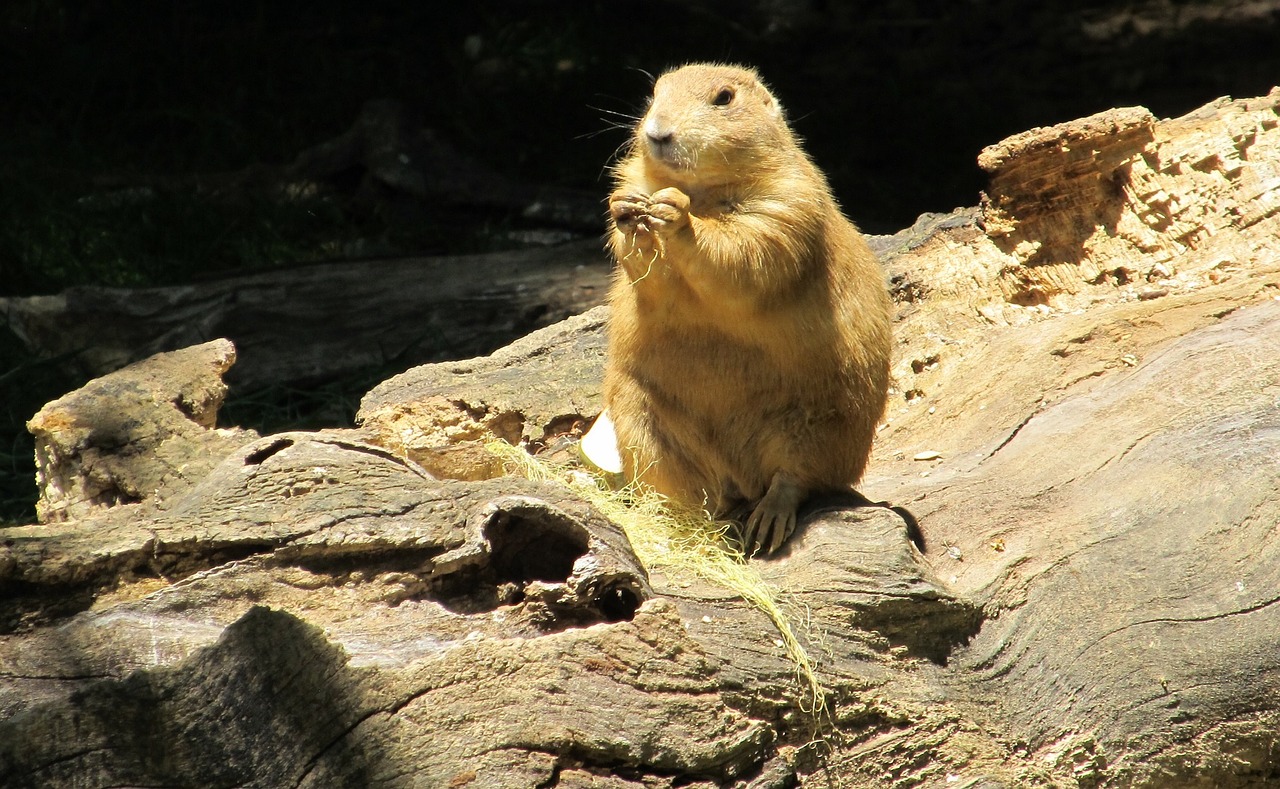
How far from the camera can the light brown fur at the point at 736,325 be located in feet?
16.1

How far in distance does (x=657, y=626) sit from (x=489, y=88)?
854cm


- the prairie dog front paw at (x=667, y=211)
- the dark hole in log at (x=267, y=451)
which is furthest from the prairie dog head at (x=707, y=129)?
the dark hole in log at (x=267, y=451)

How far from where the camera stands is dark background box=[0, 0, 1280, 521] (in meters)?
9.35

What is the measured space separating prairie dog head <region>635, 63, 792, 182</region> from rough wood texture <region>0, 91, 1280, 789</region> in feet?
4.98

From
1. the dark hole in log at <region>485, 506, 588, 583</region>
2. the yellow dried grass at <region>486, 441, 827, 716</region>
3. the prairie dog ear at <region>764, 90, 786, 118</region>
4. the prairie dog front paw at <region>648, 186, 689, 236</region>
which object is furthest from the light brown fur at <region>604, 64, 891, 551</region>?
the dark hole in log at <region>485, 506, 588, 583</region>

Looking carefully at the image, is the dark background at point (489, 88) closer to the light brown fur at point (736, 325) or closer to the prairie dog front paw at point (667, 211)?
the light brown fur at point (736, 325)

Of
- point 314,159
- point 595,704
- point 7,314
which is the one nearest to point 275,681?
point 595,704

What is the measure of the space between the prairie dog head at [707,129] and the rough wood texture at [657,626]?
59.7 inches

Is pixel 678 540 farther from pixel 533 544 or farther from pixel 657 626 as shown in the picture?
pixel 657 626

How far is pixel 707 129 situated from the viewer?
5184 mm

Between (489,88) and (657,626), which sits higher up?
(489,88)

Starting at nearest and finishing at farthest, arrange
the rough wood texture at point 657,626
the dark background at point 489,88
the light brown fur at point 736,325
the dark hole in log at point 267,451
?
the rough wood texture at point 657,626
the dark hole in log at point 267,451
the light brown fur at point 736,325
the dark background at point 489,88

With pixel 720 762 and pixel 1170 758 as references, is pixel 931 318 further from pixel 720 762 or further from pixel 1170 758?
pixel 720 762

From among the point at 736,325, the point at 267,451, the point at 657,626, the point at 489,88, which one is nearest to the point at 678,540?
the point at 736,325
